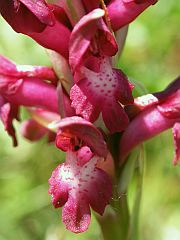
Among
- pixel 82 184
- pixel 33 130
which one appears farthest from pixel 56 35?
pixel 33 130

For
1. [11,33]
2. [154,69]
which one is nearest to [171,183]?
[154,69]

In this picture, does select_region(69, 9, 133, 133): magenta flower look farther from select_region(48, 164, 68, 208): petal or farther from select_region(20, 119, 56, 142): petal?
select_region(20, 119, 56, 142): petal

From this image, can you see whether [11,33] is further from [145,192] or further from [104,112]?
[104,112]

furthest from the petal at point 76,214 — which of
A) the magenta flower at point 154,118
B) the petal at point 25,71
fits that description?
the petal at point 25,71

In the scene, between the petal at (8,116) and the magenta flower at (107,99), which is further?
the petal at (8,116)

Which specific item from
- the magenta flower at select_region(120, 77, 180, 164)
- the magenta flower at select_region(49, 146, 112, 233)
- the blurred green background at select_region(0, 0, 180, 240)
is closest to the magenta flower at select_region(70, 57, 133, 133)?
the magenta flower at select_region(49, 146, 112, 233)

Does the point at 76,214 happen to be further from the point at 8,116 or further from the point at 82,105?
the point at 8,116

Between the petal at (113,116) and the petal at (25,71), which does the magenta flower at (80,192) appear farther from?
the petal at (25,71)

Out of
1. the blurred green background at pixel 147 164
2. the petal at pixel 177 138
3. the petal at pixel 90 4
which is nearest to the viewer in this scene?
the petal at pixel 90 4
